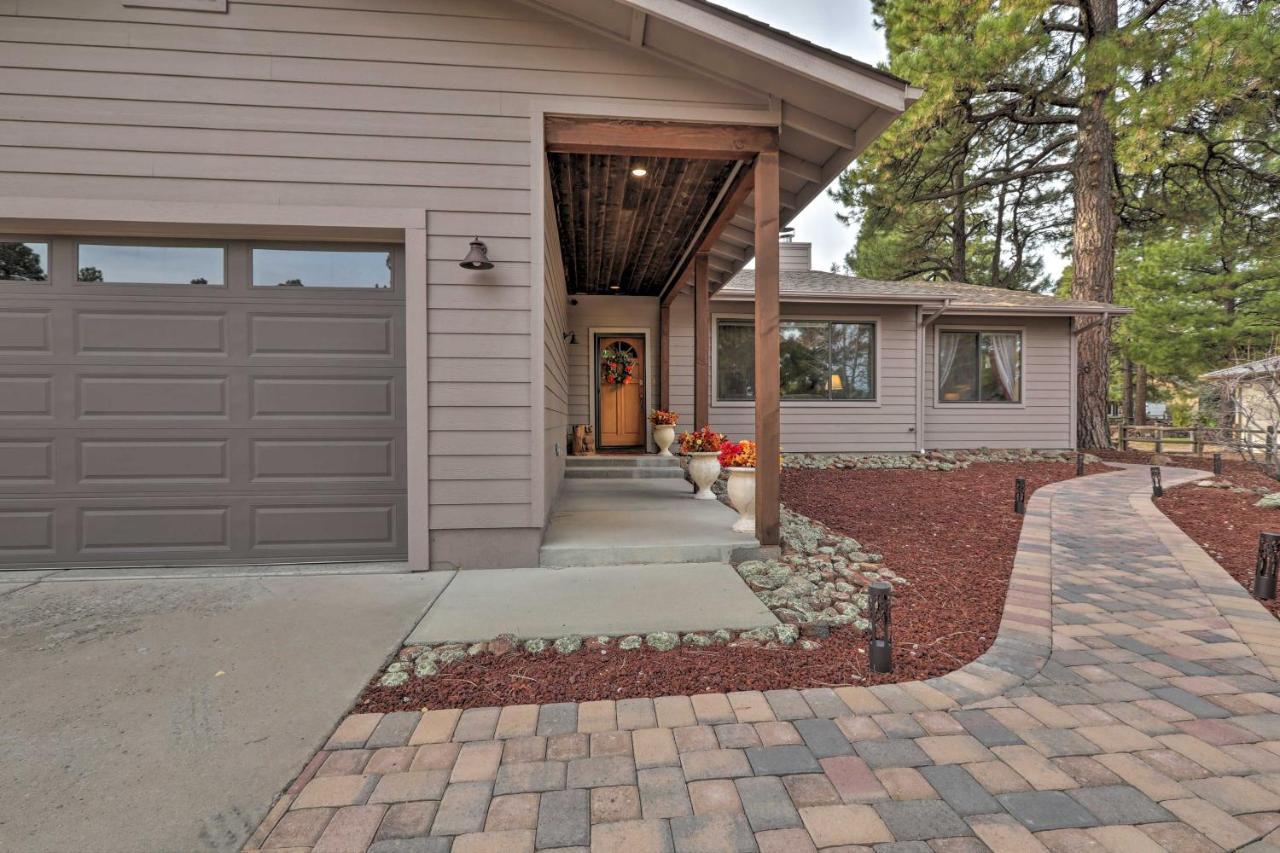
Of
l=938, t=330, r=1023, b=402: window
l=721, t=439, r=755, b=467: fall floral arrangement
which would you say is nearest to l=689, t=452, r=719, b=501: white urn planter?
l=721, t=439, r=755, b=467: fall floral arrangement

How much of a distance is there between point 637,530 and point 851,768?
263 centimetres

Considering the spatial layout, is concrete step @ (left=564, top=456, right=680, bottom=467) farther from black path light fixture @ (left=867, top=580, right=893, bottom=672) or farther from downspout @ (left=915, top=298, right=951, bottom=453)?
black path light fixture @ (left=867, top=580, right=893, bottom=672)

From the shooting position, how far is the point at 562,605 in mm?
2947

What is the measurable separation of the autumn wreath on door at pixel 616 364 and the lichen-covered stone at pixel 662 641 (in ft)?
22.4

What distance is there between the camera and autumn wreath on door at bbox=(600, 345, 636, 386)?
29.9 ft

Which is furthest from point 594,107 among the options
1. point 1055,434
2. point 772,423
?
point 1055,434

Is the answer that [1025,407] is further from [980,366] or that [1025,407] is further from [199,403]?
[199,403]

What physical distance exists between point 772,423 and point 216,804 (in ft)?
10.4

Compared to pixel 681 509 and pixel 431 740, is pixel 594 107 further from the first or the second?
pixel 431 740

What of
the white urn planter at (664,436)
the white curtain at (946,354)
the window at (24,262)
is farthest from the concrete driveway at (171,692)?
the white curtain at (946,354)

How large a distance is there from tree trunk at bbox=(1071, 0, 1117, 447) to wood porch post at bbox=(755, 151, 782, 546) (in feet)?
31.4

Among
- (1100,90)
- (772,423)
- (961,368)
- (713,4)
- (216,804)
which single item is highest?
(1100,90)

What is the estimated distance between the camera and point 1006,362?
9.95 metres

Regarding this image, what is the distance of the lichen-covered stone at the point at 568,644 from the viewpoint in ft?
7.97
